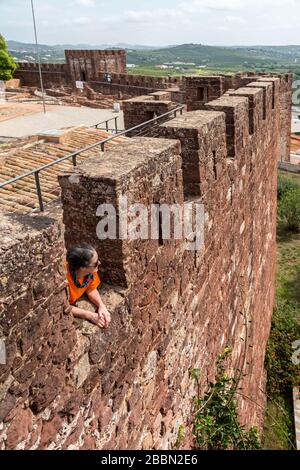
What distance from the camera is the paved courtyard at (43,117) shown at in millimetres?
13670

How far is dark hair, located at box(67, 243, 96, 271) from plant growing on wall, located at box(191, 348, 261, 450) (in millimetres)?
2027

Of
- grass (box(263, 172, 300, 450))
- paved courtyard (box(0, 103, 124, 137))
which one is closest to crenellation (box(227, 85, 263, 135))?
grass (box(263, 172, 300, 450))

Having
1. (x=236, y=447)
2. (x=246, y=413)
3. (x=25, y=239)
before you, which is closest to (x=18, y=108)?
(x=246, y=413)

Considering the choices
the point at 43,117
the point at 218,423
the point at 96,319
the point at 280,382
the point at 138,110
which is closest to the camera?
the point at 96,319

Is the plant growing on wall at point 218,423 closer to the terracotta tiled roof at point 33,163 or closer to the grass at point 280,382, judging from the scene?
the terracotta tiled roof at point 33,163

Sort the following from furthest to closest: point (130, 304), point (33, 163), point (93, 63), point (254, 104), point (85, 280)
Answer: point (93, 63)
point (33, 163)
point (254, 104)
point (130, 304)
point (85, 280)

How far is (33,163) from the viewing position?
809 centimetres

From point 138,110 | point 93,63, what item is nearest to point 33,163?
point 138,110

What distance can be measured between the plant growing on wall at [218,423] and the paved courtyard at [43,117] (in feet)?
31.9

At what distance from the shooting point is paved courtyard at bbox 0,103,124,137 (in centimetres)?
1367

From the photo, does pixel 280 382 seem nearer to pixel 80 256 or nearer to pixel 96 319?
pixel 96 319

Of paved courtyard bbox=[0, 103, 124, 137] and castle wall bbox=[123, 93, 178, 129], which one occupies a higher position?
castle wall bbox=[123, 93, 178, 129]

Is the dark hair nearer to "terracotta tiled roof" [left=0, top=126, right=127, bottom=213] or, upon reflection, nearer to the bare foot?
the bare foot

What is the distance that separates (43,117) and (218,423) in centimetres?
1357
